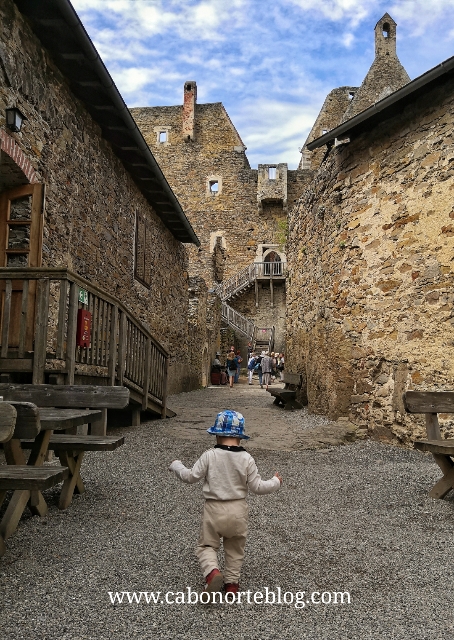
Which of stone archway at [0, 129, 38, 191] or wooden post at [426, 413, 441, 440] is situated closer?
wooden post at [426, 413, 441, 440]

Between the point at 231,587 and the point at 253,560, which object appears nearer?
the point at 231,587

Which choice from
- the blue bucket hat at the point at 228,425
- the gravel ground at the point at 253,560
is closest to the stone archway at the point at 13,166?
the gravel ground at the point at 253,560

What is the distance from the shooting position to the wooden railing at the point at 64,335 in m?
4.88

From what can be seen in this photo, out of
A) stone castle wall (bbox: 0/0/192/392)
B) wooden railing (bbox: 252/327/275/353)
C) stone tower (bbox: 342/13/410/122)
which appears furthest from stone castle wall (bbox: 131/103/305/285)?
stone castle wall (bbox: 0/0/192/392)

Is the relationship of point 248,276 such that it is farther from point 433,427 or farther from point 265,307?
point 433,427

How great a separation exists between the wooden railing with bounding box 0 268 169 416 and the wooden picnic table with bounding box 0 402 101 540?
1179mm

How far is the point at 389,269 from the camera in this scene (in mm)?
6801

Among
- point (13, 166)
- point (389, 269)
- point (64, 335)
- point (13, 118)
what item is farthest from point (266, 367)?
point (13, 118)

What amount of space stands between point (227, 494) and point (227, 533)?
0.60ft

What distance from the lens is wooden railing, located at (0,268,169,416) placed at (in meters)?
4.88

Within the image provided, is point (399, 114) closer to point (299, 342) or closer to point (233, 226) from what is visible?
point (299, 342)

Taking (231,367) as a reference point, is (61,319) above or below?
above

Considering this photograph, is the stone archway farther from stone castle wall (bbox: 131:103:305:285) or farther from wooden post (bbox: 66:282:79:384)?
stone castle wall (bbox: 131:103:305:285)

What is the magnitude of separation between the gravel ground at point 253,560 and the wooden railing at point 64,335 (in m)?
1.13
